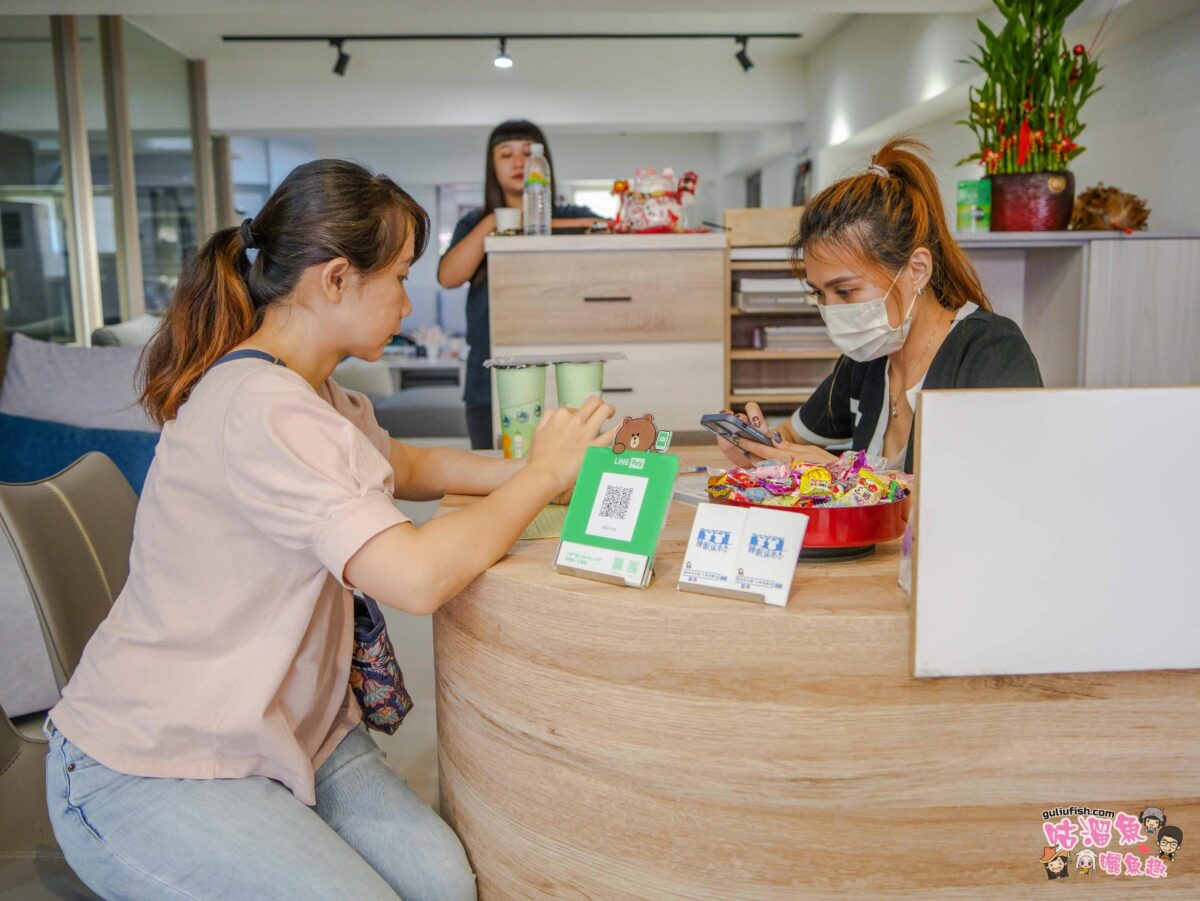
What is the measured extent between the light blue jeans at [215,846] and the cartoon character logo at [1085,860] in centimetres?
69

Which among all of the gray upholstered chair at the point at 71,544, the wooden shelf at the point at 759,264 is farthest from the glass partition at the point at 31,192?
the gray upholstered chair at the point at 71,544

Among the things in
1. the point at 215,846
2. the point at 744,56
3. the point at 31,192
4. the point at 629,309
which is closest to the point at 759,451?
the point at 215,846

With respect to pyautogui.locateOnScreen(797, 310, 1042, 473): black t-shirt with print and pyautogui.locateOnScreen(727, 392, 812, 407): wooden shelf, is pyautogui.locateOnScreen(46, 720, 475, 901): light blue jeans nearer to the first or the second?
pyautogui.locateOnScreen(797, 310, 1042, 473): black t-shirt with print

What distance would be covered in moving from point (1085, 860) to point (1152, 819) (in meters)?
0.08

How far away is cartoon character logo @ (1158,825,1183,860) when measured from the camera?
3.40 ft

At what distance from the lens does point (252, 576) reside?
1.22 m

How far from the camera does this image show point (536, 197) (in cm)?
278

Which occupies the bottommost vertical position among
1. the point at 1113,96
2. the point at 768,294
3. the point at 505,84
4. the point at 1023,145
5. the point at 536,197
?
the point at 768,294

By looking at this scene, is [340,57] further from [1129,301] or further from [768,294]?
[1129,301]

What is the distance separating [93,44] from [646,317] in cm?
506

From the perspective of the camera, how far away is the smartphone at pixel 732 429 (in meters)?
1.46

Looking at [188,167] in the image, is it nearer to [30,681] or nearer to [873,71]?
[873,71]

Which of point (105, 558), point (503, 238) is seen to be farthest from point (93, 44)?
point (105, 558)

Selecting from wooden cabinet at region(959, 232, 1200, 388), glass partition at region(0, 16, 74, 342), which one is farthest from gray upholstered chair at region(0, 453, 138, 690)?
glass partition at region(0, 16, 74, 342)
